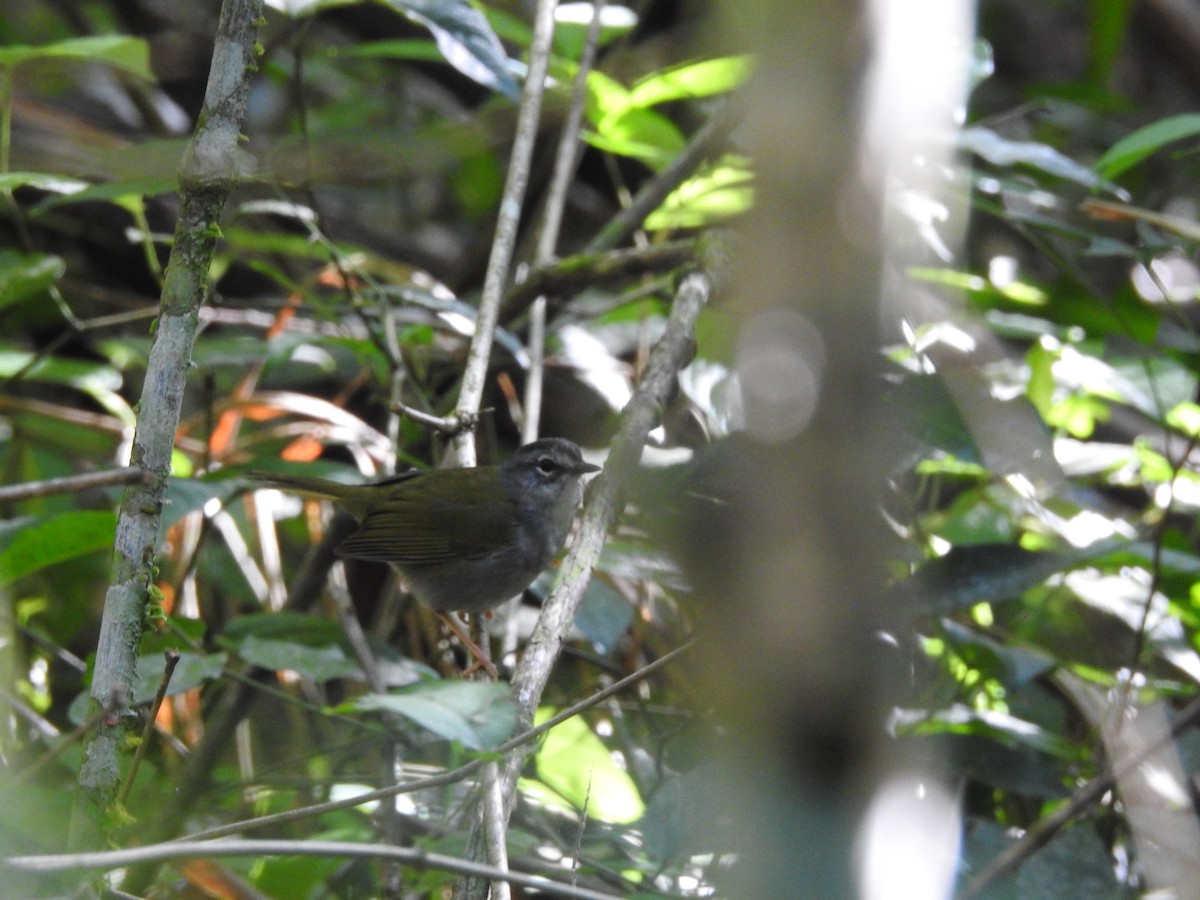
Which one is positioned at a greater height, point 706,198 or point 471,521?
point 706,198

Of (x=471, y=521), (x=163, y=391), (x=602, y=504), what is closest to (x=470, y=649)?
(x=471, y=521)

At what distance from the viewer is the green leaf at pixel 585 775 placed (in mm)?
2615

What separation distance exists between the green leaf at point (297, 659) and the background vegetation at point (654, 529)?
0.04 feet

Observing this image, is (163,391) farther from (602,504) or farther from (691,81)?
(691,81)

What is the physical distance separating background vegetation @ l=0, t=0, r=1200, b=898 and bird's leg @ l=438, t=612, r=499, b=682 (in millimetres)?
111

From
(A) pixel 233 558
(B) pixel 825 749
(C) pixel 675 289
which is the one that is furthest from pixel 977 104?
(B) pixel 825 749

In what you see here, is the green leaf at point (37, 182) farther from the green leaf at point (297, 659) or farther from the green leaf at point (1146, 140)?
the green leaf at point (1146, 140)

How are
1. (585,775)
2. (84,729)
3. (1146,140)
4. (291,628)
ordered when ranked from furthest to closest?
(291,628) < (585,775) < (1146,140) < (84,729)

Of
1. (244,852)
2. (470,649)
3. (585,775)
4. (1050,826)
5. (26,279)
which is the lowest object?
(585,775)

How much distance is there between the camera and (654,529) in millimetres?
2004

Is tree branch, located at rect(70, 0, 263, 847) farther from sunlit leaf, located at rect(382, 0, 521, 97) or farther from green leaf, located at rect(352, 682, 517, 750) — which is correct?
sunlit leaf, located at rect(382, 0, 521, 97)

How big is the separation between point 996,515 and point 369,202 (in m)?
4.63

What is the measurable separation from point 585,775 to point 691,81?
77.3 inches

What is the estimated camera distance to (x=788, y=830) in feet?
3.49
